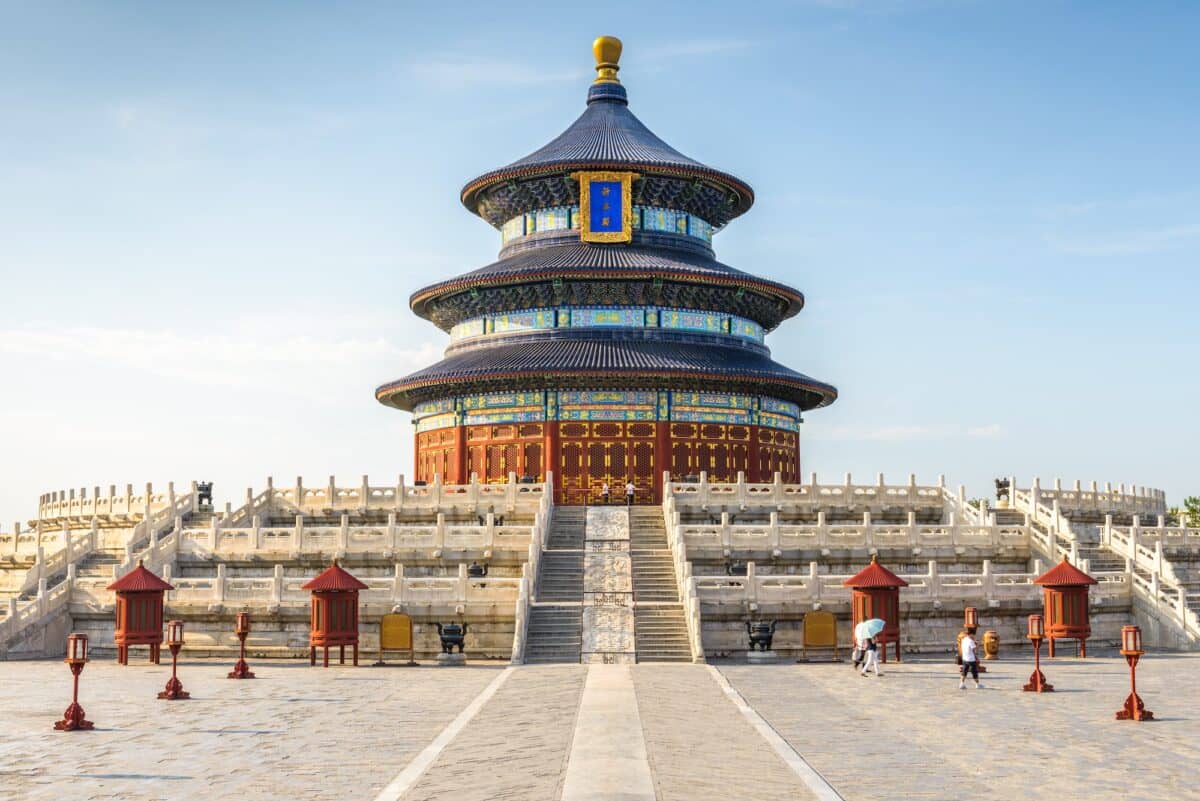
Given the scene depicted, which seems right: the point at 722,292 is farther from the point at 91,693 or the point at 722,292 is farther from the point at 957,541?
the point at 91,693

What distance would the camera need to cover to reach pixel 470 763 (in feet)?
59.9

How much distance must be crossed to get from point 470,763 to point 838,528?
79.1 ft

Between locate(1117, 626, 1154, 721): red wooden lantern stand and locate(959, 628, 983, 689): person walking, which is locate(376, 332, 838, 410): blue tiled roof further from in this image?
locate(1117, 626, 1154, 721): red wooden lantern stand

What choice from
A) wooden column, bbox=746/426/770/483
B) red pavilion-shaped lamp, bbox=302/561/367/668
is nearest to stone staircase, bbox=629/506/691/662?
red pavilion-shaped lamp, bbox=302/561/367/668

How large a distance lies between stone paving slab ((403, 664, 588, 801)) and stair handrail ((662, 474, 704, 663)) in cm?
714

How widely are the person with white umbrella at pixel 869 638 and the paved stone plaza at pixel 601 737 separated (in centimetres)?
60

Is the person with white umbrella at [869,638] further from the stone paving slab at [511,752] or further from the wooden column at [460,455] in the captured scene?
the wooden column at [460,455]

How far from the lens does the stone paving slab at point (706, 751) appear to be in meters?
16.1

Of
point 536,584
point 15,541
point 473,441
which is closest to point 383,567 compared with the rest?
point 536,584

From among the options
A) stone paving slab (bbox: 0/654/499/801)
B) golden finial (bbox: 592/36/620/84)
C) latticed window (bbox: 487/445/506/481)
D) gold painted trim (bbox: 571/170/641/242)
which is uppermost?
golden finial (bbox: 592/36/620/84)

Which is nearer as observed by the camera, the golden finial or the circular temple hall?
the circular temple hall

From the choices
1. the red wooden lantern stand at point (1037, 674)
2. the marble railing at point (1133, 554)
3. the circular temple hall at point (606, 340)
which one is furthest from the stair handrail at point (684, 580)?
the circular temple hall at point (606, 340)

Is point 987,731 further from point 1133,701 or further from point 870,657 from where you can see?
point 870,657

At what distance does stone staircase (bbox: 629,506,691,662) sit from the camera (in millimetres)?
34375
